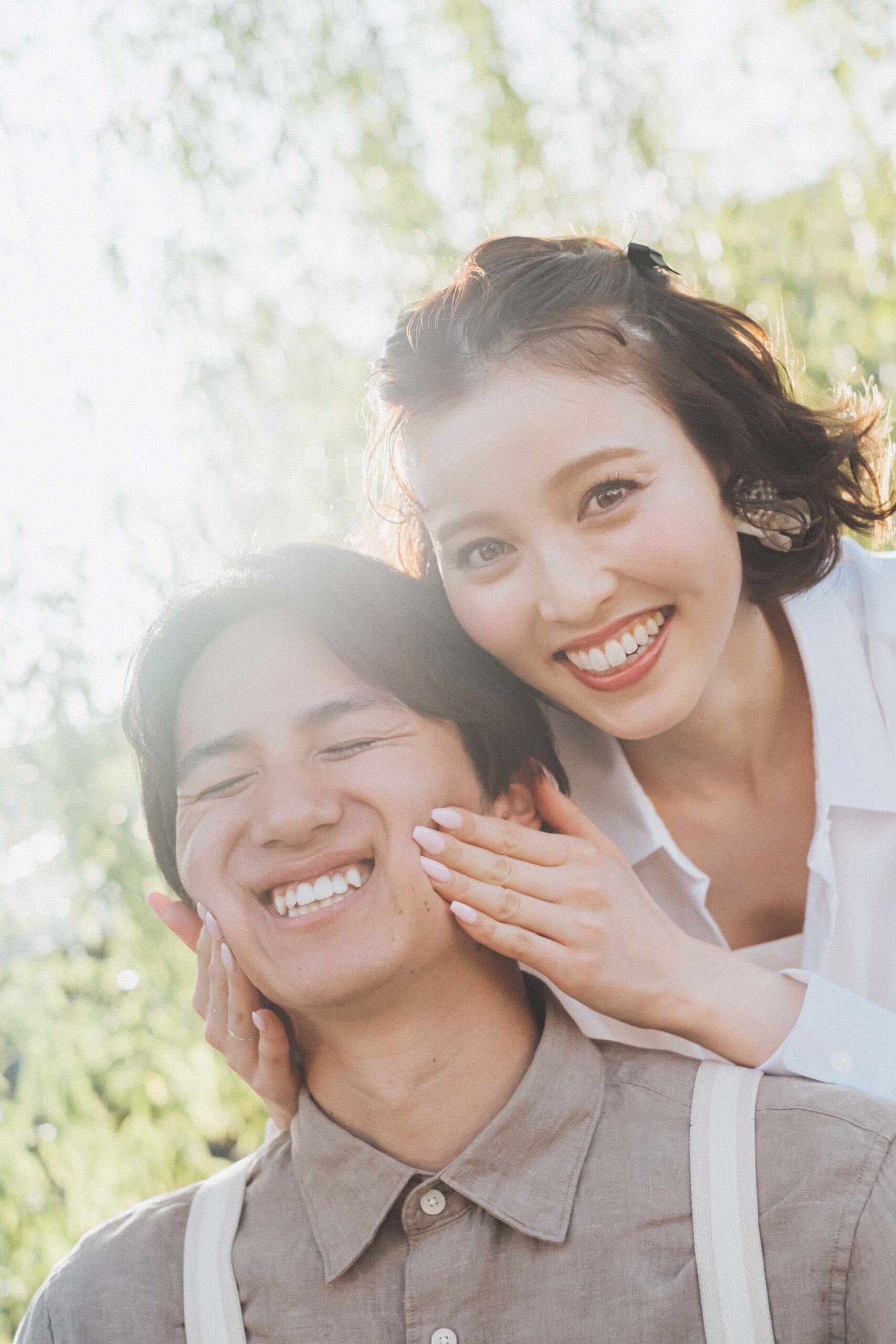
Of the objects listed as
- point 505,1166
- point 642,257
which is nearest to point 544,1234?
point 505,1166

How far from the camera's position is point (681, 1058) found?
5.67 ft

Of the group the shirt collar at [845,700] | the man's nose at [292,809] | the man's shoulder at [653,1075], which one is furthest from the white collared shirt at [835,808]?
the man's nose at [292,809]

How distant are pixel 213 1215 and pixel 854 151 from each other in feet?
10.7

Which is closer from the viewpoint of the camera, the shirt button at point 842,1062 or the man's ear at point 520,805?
the shirt button at point 842,1062

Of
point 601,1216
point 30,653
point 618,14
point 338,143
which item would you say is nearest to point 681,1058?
point 601,1216

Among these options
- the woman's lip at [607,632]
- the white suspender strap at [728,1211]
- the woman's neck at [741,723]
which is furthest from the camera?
the woman's neck at [741,723]

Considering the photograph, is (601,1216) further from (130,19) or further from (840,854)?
(130,19)

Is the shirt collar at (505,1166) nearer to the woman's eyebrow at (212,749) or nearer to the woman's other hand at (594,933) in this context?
the woman's other hand at (594,933)

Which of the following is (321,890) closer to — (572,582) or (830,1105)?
(572,582)

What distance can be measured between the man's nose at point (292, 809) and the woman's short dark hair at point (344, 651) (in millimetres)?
176

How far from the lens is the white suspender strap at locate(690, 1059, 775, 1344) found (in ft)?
4.71

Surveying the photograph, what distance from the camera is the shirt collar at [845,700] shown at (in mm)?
2197

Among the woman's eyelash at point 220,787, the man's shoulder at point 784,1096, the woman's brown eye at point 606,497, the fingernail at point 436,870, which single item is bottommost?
the man's shoulder at point 784,1096

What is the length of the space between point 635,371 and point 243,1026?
1150mm
